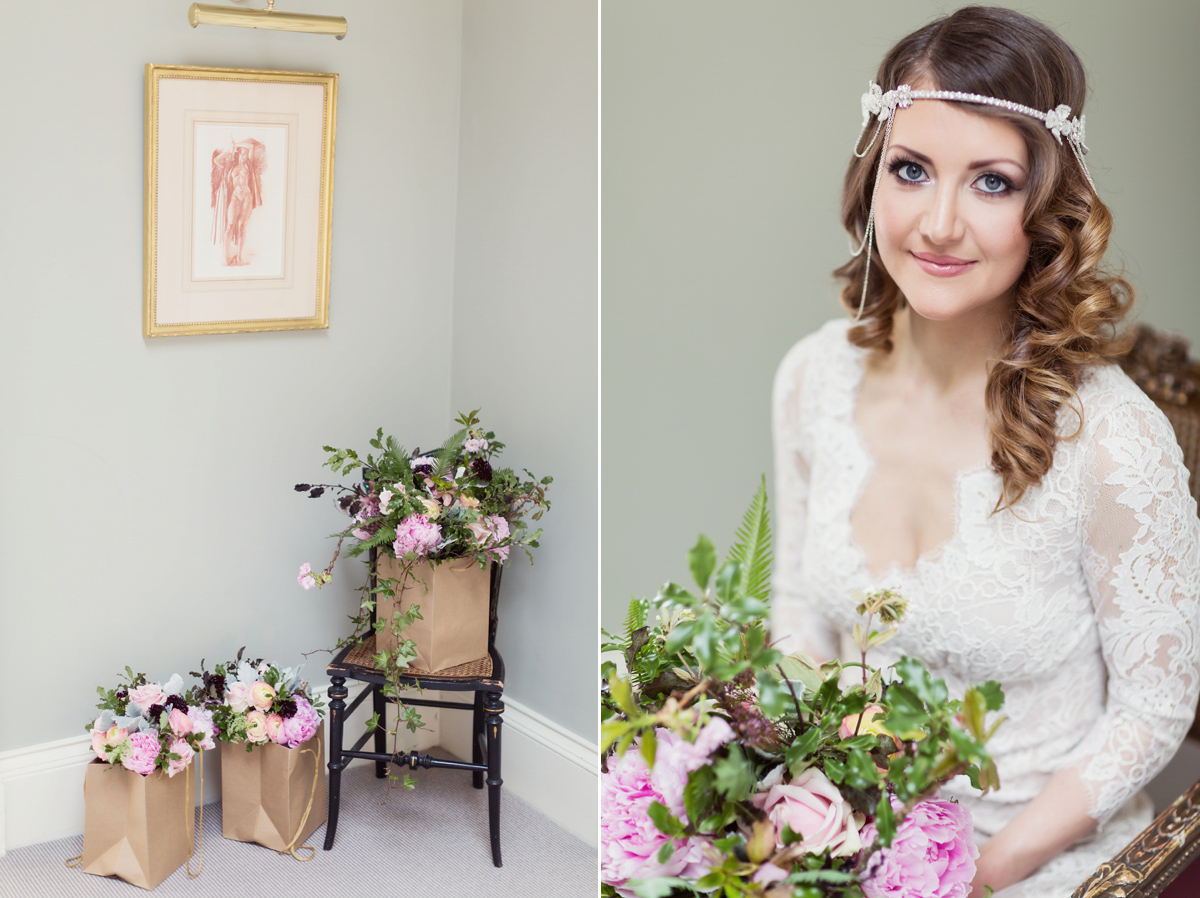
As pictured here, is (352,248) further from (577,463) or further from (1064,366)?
Result: (1064,366)

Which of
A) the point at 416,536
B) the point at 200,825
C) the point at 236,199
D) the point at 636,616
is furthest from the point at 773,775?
the point at 200,825

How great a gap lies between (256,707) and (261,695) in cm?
4

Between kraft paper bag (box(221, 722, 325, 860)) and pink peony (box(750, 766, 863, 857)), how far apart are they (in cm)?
204

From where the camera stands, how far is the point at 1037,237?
2.71 ft

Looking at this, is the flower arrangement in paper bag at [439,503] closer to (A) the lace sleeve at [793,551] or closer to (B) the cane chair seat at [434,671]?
(B) the cane chair seat at [434,671]

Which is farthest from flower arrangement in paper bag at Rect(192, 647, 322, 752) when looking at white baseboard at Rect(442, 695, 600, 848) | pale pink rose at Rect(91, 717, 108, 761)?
white baseboard at Rect(442, 695, 600, 848)

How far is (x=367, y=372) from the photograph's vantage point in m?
2.79

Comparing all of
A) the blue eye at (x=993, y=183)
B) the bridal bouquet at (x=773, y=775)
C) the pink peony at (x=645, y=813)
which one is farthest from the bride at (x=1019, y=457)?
the pink peony at (x=645, y=813)

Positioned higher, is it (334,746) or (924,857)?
(924,857)

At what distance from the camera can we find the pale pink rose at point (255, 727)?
7.89ft

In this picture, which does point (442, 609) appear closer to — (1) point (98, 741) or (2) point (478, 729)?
(2) point (478, 729)

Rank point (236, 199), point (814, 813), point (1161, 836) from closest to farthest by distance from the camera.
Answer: point (814, 813) → point (1161, 836) → point (236, 199)

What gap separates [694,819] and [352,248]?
2309 millimetres

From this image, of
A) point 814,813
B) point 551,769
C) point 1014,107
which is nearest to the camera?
point 814,813
